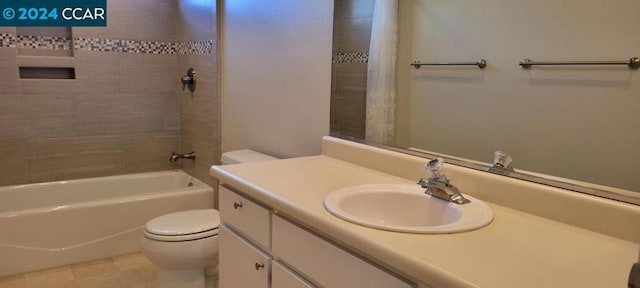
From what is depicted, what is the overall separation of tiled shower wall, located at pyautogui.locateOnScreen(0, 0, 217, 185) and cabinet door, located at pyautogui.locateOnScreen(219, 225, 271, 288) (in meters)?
1.64

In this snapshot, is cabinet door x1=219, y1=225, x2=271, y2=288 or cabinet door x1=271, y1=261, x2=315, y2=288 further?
cabinet door x1=219, y1=225, x2=271, y2=288

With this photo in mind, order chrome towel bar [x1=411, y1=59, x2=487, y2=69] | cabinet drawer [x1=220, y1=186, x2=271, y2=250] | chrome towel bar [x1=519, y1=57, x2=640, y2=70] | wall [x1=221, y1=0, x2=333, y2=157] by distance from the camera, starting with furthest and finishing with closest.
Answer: wall [x1=221, y1=0, x2=333, y2=157]
chrome towel bar [x1=411, y1=59, x2=487, y2=69]
cabinet drawer [x1=220, y1=186, x2=271, y2=250]
chrome towel bar [x1=519, y1=57, x2=640, y2=70]

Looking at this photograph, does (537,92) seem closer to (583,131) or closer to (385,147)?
(583,131)

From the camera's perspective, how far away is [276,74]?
247 centimetres

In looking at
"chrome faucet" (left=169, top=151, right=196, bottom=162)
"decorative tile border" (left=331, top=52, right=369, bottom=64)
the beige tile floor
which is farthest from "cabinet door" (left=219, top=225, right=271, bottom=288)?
"chrome faucet" (left=169, top=151, right=196, bottom=162)

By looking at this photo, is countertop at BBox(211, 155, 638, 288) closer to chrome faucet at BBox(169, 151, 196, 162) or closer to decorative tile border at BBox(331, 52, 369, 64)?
decorative tile border at BBox(331, 52, 369, 64)

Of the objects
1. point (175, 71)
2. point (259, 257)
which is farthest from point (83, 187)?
point (259, 257)

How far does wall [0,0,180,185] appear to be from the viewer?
311cm

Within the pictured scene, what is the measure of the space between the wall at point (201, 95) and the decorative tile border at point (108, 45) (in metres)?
0.04

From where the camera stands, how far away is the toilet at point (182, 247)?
219cm

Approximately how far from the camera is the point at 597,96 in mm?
1234

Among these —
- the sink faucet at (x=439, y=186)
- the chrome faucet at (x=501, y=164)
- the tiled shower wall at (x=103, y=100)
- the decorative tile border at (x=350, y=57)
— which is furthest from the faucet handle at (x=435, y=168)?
the tiled shower wall at (x=103, y=100)

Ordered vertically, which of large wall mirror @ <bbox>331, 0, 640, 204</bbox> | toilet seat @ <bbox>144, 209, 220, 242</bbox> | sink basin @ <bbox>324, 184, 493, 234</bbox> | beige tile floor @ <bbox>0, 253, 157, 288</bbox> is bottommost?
beige tile floor @ <bbox>0, 253, 157, 288</bbox>

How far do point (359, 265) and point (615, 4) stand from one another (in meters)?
0.96
